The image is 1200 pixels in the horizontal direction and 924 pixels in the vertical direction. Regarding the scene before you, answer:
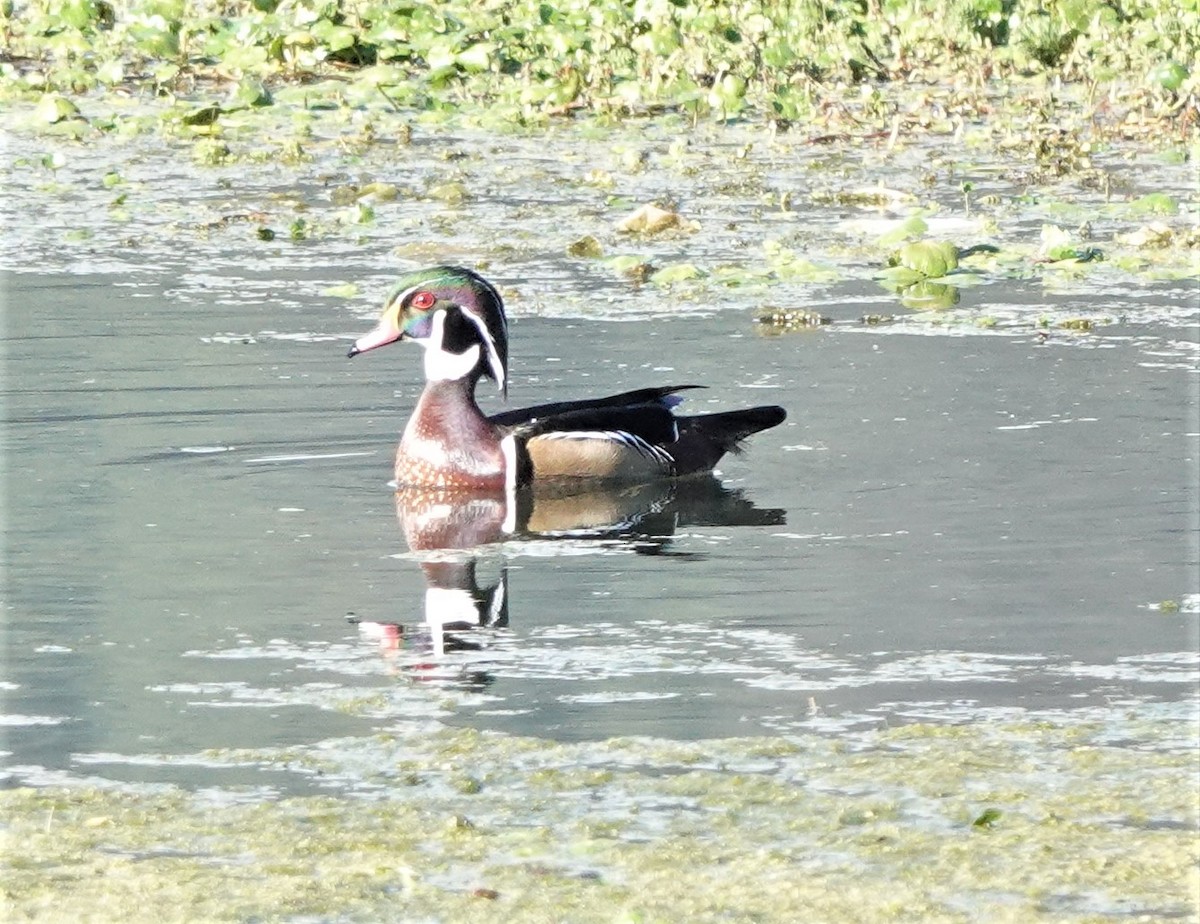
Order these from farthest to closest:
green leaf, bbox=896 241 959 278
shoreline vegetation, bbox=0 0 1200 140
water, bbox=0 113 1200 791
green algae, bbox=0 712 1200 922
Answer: shoreline vegetation, bbox=0 0 1200 140, green leaf, bbox=896 241 959 278, water, bbox=0 113 1200 791, green algae, bbox=0 712 1200 922

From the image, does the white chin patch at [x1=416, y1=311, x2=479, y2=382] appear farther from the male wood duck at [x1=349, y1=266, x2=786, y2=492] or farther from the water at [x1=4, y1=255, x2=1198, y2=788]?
the water at [x1=4, y1=255, x2=1198, y2=788]

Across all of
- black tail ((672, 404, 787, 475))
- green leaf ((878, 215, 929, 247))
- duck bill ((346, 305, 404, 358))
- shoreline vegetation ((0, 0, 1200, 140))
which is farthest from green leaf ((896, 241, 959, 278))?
shoreline vegetation ((0, 0, 1200, 140))

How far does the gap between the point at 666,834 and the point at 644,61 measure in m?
12.7

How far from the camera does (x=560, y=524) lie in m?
8.82

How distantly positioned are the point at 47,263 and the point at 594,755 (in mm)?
7696

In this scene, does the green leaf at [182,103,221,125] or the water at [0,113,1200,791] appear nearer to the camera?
the water at [0,113,1200,791]

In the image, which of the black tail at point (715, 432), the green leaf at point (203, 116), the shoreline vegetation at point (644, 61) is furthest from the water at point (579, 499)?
the shoreline vegetation at point (644, 61)

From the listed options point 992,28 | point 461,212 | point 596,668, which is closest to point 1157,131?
point 992,28

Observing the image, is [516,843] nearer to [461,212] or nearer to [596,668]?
[596,668]

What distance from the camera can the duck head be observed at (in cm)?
970

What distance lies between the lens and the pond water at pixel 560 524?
623 centimetres

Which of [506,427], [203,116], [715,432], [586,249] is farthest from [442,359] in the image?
[203,116]

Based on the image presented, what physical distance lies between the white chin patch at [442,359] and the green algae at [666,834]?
3822mm

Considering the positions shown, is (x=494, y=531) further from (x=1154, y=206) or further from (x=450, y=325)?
(x=1154, y=206)
